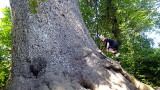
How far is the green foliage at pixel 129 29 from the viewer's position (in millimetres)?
8648

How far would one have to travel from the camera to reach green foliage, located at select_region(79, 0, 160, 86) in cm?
865

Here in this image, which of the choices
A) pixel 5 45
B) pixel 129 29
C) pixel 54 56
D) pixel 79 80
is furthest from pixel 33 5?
pixel 129 29

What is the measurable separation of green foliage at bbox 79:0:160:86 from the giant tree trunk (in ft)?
11.2

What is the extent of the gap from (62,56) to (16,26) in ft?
5.45

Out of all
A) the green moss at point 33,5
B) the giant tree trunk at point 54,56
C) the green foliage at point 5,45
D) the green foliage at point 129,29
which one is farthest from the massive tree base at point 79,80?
the green foliage at point 5,45

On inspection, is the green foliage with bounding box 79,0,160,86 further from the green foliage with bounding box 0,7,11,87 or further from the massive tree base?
the green foliage with bounding box 0,7,11,87

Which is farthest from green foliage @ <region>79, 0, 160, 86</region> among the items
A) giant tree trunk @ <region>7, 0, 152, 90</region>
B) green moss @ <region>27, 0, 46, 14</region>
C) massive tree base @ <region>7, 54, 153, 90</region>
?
green moss @ <region>27, 0, 46, 14</region>

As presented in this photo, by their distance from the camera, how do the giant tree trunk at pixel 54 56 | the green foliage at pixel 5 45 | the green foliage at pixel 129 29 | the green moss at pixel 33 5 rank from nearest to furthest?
the giant tree trunk at pixel 54 56 → the green moss at pixel 33 5 → the green foliage at pixel 5 45 → the green foliage at pixel 129 29

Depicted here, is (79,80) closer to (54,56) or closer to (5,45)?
(54,56)

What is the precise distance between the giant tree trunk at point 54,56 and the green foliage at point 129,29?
3.42 m

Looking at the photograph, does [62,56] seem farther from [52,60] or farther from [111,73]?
[111,73]

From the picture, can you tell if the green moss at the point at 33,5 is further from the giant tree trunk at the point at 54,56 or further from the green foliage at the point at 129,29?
the green foliage at the point at 129,29

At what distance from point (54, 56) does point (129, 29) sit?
595 centimetres

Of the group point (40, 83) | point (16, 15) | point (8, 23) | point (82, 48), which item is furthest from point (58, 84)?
point (8, 23)
